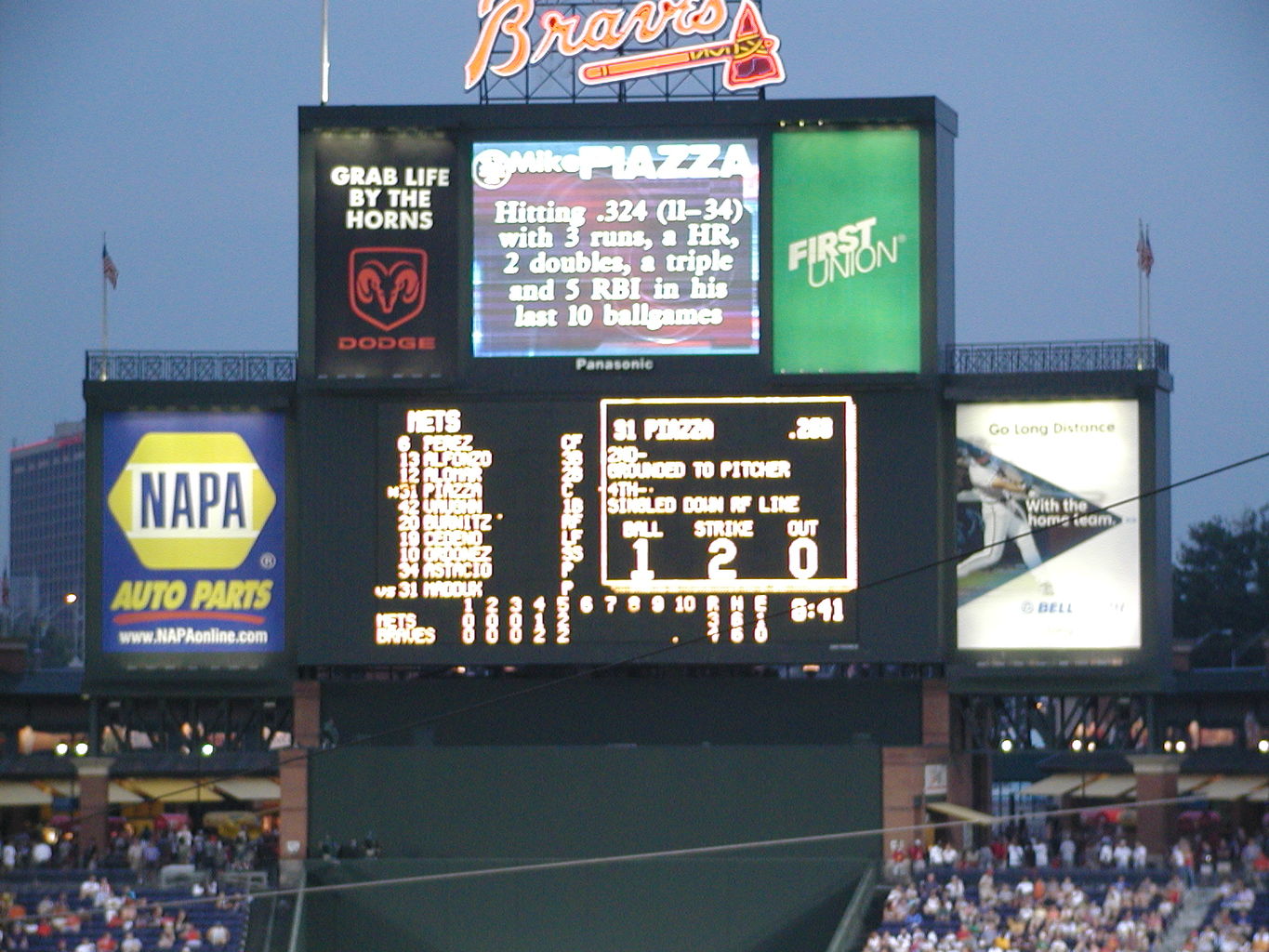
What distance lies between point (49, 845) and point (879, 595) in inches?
527

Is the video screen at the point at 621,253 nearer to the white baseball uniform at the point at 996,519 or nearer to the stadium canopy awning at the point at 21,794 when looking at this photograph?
the white baseball uniform at the point at 996,519

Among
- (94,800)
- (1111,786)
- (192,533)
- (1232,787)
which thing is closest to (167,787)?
(94,800)

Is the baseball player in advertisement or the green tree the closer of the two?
the baseball player in advertisement

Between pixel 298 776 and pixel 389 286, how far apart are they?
6.79 m

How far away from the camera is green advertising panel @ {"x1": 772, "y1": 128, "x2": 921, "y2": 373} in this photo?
3434 cm

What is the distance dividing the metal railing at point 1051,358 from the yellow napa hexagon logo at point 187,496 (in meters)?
9.46

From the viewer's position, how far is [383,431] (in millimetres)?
34562

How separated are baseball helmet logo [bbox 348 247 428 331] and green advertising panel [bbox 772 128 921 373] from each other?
4635 mm

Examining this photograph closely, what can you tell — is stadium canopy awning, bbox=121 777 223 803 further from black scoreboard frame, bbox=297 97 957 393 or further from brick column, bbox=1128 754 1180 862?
brick column, bbox=1128 754 1180 862

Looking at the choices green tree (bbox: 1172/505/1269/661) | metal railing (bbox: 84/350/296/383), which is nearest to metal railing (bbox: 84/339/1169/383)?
metal railing (bbox: 84/350/296/383)

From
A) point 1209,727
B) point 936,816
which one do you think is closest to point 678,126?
point 936,816

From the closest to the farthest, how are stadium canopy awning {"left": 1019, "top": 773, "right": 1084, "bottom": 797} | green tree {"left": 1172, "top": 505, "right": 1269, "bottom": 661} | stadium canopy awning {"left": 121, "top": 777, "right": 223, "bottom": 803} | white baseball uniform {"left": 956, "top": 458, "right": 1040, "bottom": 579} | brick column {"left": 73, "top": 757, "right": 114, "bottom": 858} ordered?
1. white baseball uniform {"left": 956, "top": 458, "right": 1040, "bottom": 579}
2. brick column {"left": 73, "top": 757, "right": 114, "bottom": 858}
3. stadium canopy awning {"left": 1019, "top": 773, "right": 1084, "bottom": 797}
4. stadium canopy awning {"left": 121, "top": 777, "right": 223, "bottom": 803}
5. green tree {"left": 1172, "top": 505, "right": 1269, "bottom": 661}

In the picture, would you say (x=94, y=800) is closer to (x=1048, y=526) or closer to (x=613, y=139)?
(x=613, y=139)

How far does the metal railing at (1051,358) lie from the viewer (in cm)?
3506
